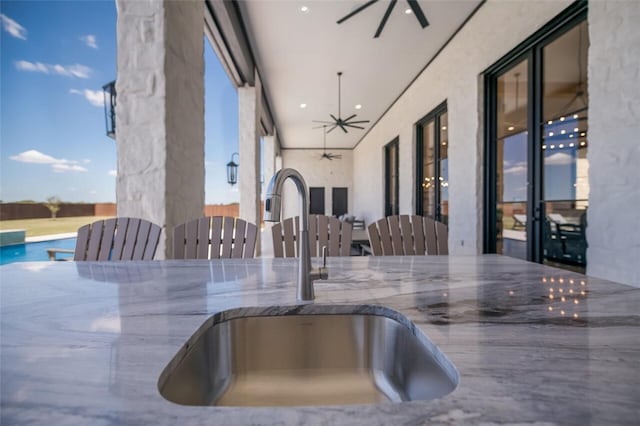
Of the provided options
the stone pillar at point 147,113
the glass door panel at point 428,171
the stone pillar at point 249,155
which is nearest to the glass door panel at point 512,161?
the glass door panel at point 428,171

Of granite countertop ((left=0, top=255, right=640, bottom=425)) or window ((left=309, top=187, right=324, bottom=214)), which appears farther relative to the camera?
window ((left=309, top=187, right=324, bottom=214))

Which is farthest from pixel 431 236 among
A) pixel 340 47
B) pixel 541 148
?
pixel 340 47

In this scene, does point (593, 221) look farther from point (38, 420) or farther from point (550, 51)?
point (38, 420)

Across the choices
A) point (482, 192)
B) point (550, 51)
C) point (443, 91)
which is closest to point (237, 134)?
point (443, 91)

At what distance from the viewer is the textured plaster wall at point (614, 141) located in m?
1.92

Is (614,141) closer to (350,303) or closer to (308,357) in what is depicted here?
(350,303)

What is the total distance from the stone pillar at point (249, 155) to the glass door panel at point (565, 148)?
360cm

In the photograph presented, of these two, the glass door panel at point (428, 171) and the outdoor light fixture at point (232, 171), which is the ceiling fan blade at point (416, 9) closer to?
the glass door panel at point (428, 171)

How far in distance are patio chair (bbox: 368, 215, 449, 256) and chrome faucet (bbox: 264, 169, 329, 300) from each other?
98cm

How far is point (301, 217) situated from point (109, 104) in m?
1.96

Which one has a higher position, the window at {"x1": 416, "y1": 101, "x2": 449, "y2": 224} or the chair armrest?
the window at {"x1": 416, "y1": 101, "x2": 449, "y2": 224}

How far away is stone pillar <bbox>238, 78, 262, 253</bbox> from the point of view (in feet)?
16.0

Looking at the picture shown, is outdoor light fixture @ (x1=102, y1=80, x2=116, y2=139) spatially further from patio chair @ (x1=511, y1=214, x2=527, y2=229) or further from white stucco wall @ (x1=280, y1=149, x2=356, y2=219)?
white stucco wall @ (x1=280, y1=149, x2=356, y2=219)

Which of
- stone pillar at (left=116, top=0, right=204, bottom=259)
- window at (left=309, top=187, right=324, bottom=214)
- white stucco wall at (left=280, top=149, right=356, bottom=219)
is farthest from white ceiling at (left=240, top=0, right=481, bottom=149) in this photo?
window at (left=309, top=187, right=324, bottom=214)
